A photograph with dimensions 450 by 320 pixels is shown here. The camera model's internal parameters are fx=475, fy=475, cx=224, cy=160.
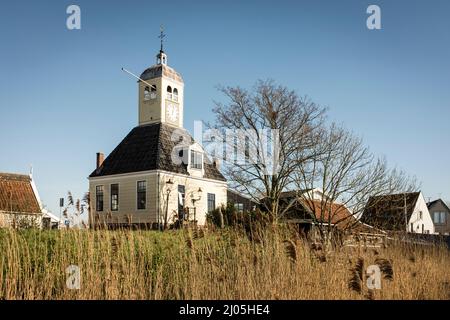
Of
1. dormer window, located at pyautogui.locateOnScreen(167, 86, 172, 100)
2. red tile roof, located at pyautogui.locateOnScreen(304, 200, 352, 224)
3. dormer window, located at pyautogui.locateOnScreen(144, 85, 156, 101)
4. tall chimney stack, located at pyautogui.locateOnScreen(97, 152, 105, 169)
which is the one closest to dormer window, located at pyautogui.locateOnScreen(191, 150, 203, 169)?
dormer window, located at pyautogui.locateOnScreen(167, 86, 172, 100)

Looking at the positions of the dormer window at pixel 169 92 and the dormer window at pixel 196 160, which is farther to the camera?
the dormer window at pixel 169 92

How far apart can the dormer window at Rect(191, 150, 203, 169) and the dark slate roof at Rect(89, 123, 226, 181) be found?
2.45 ft

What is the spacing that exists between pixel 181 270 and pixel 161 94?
90.0ft

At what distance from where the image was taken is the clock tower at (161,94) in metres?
→ 35.7

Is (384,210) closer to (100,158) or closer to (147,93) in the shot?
(147,93)

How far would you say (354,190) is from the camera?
24.2m

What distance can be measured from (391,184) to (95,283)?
65.6 feet

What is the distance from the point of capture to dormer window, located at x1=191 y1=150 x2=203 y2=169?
1393 inches

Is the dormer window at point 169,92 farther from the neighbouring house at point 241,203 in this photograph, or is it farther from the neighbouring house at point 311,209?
the neighbouring house at point 311,209

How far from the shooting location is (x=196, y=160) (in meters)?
35.7

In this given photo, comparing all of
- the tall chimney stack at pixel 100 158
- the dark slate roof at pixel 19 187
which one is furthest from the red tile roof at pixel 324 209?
the dark slate roof at pixel 19 187

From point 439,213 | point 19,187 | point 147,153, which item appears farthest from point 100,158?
point 439,213
